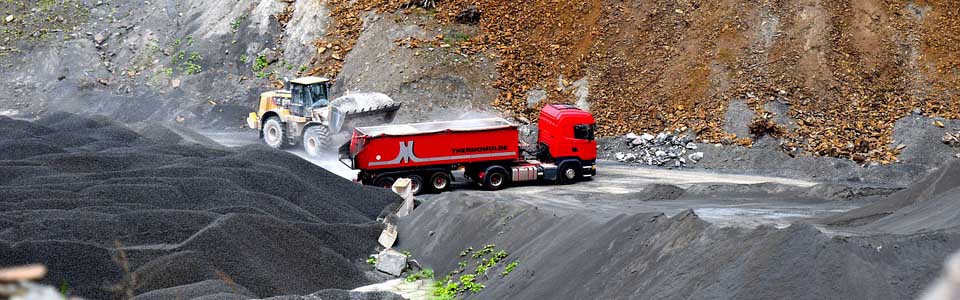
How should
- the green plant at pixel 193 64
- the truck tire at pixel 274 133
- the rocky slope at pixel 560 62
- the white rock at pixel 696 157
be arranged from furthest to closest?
the green plant at pixel 193 64
the truck tire at pixel 274 133
the rocky slope at pixel 560 62
the white rock at pixel 696 157

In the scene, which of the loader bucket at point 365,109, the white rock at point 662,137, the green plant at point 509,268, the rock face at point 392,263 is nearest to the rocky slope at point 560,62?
the white rock at point 662,137

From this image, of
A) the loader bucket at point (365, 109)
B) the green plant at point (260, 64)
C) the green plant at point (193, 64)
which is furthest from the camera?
the green plant at point (193, 64)

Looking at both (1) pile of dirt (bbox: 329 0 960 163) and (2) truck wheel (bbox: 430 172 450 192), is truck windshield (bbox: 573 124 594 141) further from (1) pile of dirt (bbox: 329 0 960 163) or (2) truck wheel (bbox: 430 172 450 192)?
(1) pile of dirt (bbox: 329 0 960 163)

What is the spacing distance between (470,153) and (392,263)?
762 cm

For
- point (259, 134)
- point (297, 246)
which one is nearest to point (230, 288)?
point (297, 246)

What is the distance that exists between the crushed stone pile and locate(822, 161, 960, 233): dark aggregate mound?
11.9 metres

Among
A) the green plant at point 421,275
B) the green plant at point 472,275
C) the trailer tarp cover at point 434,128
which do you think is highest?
the trailer tarp cover at point 434,128

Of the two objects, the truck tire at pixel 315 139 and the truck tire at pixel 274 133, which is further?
the truck tire at pixel 274 133

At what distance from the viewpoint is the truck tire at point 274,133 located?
30081mm

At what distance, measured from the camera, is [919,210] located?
13.9 metres

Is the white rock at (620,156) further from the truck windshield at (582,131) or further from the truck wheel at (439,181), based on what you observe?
the truck wheel at (439,181)

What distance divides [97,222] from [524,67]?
716 inches

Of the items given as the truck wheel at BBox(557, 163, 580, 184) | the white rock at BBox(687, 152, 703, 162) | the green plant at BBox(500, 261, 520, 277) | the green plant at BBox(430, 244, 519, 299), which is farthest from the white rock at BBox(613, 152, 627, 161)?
the green plant at BBox(500, 261, 520, 277)

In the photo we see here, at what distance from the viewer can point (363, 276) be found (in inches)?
674
